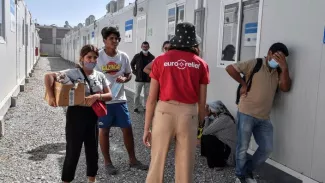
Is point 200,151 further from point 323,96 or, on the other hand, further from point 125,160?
point 323,96

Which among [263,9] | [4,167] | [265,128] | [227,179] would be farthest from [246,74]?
[4,167]

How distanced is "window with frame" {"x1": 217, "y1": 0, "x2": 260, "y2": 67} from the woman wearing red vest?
1.99m

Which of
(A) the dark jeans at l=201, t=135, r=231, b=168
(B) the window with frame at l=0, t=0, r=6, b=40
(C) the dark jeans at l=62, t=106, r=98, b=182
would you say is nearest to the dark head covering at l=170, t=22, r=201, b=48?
(C) the dark jeans at l=62, t=106, r=98, b=182

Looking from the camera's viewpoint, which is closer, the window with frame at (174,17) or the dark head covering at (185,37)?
the dark head covering at (185,37)

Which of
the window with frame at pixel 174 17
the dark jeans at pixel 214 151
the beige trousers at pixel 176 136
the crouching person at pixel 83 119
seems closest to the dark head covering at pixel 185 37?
the beige trousers at pixel 176 136

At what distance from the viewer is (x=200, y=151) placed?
Result: 518cm

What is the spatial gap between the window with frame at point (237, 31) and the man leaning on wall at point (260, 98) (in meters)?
0.84

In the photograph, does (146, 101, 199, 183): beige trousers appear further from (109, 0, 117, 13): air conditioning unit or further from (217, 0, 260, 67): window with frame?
(109, 0, 117, 13): air conditioning unit

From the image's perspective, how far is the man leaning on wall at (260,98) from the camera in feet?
12.0

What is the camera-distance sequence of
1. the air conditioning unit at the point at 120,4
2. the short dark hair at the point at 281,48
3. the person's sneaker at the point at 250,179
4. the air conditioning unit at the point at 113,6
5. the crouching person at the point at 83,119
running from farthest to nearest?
1. the air conditioning unit at the point at 113,6
2. the air conditioning unit at the point at 120,4
3. the person's sneaker at the point at 250,179
4. the short dark hair at the point at 281,48
5. the crouching person at the point at 83,119

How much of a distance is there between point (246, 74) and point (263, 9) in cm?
103

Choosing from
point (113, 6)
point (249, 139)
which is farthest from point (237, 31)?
point (113, 6)

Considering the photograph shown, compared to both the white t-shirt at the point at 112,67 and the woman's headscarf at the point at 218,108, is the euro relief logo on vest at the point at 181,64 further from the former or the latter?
the woman's headscarf at the point at 218,108

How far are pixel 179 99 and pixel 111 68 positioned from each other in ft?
5.02
